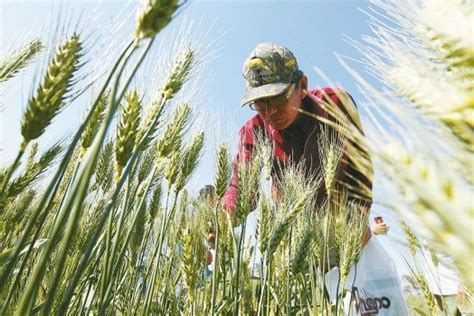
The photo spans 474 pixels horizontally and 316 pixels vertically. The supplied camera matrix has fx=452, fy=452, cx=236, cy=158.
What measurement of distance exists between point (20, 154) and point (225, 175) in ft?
4.40

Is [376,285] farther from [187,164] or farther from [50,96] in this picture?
[50,96]

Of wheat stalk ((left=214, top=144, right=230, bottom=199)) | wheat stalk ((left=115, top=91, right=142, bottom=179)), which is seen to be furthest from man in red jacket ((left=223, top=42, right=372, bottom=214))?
wheat stalk ((left=115, top=91, right=142, bottom=179))

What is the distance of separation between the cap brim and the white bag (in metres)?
1.16

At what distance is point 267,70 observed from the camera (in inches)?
115

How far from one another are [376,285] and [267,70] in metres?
1.53

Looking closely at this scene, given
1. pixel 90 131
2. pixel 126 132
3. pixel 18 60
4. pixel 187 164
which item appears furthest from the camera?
pixel 187 164

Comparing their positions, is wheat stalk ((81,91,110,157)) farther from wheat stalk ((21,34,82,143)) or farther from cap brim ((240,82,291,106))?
cap brim ((240,82,291,106))

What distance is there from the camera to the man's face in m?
2.87

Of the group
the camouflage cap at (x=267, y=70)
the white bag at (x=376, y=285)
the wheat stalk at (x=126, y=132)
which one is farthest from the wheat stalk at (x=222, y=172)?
the white bag at (x=376, y=285)

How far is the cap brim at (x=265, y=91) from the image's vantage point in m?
2.76

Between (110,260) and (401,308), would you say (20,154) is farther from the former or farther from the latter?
(401,308)

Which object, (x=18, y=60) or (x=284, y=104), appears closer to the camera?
(x=18, y=60)

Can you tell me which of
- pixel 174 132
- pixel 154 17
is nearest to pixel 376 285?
pixel 174 132

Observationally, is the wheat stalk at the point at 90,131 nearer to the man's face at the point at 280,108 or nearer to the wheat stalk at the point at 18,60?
the wheat stalk at the point at 18,60
